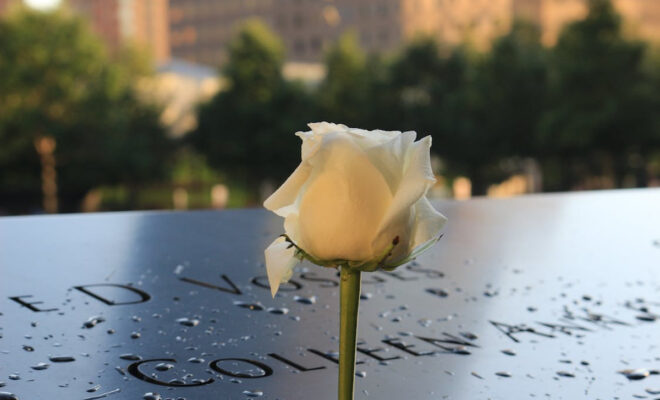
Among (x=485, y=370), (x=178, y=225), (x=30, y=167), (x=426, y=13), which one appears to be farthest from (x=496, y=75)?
(x=426, y=13)

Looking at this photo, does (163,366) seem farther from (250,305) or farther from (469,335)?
(469,335)

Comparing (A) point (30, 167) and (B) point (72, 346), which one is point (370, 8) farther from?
(B) point (72, 346)

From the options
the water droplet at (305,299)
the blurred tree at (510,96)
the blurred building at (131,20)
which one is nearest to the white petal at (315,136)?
the water droplet at (305,299)

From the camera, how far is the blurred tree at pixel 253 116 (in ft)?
75.6

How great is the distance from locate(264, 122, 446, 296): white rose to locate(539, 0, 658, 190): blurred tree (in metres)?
20.7

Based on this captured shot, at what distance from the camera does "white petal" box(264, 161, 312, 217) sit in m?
0.98

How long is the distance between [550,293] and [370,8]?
77.7 meters

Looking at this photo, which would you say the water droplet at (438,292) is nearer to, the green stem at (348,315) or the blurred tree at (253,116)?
the green stem at (348,315)

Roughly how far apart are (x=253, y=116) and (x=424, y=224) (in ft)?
73.0

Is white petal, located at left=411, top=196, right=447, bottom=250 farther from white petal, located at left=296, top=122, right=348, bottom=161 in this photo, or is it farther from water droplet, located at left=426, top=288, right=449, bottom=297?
water droplet, located at left=426, top=288, right=449, bottom=297

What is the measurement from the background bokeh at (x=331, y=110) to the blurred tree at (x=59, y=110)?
4cm

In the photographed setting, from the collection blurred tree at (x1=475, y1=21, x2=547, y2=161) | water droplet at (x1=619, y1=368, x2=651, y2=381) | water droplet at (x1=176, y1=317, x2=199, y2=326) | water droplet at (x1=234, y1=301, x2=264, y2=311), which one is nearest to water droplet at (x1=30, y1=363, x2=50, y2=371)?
water droplet at (x1=176, y1=317, x2=199, y2=326)

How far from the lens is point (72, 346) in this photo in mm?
1684

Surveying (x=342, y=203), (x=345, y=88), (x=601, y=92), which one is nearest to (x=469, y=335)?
(x=342, y=203)
